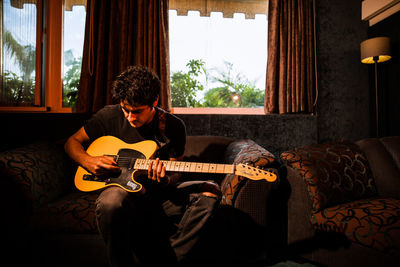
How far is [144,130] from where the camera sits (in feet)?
4.68

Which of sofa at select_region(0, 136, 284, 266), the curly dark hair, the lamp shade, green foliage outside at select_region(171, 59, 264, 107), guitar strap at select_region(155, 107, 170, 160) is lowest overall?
sofa at select_region(0, 136, 284, 266)

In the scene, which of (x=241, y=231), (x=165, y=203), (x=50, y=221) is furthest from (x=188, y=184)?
(x=50, y=221)

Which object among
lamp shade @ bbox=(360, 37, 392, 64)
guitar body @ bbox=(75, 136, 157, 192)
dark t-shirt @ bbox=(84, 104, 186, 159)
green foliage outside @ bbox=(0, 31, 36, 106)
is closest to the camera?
guitar body @ bbox=(75, 136, 157, 192)

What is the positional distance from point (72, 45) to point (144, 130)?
1983 mm

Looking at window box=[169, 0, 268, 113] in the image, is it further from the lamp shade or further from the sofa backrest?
the sofa backrest

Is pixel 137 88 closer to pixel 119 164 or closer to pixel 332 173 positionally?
pixel 119 164

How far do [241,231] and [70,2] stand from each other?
10.4 feet

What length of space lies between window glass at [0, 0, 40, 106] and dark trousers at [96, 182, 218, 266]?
2.19 metres

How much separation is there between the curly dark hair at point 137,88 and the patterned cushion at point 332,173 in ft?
3.20

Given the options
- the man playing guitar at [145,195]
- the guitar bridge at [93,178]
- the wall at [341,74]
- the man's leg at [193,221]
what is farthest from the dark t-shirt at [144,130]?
the wall at [341,74]

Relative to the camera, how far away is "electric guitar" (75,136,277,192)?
3.51 feet

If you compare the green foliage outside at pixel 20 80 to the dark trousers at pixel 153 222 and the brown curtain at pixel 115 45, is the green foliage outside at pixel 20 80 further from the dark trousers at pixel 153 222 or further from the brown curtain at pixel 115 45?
the dark trousers at pixel 153 222

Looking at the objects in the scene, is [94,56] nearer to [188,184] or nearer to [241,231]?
[188,184]

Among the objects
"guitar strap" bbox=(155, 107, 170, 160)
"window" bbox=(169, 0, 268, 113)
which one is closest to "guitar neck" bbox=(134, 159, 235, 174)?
"guitar strap" bbox=(155, 107, 170, 160)
